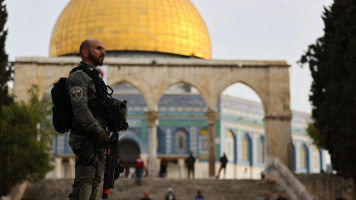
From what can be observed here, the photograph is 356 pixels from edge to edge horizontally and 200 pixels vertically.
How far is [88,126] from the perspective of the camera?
4000 mm

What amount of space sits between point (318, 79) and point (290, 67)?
14.1 ft

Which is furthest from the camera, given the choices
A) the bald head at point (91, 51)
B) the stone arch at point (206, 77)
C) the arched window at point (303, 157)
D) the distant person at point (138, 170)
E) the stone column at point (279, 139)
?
the arched window at point (303, 157)

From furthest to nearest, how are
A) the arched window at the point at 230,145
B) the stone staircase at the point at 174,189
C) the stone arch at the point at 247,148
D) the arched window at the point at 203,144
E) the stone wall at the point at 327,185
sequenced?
the stone arch at the point at 247,148 < the arched window at the point at 230,145 < the arched window at the point at 203,144 < the stone wall at the point at 327,185 < the stone staircase at the point at 174,189

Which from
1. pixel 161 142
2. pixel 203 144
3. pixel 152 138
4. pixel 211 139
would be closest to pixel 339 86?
pixel 211 139

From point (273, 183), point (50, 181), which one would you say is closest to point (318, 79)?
point (273, 183)

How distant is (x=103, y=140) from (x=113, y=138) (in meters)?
0.13

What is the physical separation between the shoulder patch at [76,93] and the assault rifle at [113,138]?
0.66ft

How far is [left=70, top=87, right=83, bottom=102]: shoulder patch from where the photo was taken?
405 cm

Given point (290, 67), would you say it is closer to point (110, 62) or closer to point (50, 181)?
point (110, 62)

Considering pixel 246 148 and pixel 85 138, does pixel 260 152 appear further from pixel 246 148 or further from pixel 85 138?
pixel 85 138

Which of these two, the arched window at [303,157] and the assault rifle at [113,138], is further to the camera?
the arched window at [303,157]

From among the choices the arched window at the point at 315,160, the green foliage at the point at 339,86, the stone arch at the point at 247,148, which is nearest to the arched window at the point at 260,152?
the stone arch at the point at 247,148

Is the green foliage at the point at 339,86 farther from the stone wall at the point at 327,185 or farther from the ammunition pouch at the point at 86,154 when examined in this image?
the ammunition pouch at the point at 86,154

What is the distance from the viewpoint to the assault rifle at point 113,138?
408 centimetres
